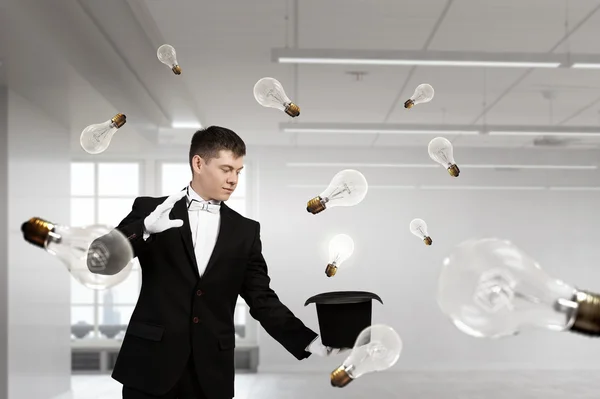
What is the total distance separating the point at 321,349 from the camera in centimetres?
193

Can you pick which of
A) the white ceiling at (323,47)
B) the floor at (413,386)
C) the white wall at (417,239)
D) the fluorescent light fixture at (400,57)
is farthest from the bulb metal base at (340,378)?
the white wall at (417,239)

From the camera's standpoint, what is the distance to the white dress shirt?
2123mm

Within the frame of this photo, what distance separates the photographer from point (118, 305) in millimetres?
8695

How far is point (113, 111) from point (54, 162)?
2.16 ft

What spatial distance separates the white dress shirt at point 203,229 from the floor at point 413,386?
494 centimetres

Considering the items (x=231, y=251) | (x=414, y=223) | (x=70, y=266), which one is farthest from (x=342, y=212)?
(x=70, y=266)

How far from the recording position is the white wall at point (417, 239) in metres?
8.55

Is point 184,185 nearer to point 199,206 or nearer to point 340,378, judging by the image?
point 199,206

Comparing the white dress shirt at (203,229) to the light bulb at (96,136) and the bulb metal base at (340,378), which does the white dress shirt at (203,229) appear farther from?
the bulb metal base at (340,378)

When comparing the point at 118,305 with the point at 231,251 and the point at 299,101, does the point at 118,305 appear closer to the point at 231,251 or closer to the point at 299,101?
the point at 299,101

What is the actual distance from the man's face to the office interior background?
6.85ft

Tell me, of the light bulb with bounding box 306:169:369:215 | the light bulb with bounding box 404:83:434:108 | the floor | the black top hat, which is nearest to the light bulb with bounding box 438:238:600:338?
the black top hat

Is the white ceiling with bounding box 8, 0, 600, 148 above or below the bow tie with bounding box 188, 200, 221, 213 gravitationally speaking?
above

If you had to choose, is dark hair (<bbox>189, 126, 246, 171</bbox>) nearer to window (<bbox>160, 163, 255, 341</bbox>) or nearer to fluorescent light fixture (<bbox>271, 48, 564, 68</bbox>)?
fluorescent light fixture (<bbox>271, 48, 564, 68</bbox>)
